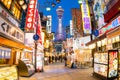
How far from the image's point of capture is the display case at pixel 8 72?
976cm

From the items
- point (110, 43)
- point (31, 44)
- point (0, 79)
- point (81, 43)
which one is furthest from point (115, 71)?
point (81, 43)

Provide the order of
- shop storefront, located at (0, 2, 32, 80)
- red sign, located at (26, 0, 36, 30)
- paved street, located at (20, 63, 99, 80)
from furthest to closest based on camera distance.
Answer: red sign, located at (26, 0, 36, 30)
paved street, located at (20, 63, 99, 80)
shop storefront, located at (0, 2, 32, 80)

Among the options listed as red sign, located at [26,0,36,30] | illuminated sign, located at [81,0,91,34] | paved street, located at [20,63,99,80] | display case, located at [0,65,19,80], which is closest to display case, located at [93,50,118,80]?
paved street, located at [20,63,99,80]

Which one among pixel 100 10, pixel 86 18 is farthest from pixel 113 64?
pixel 86 18

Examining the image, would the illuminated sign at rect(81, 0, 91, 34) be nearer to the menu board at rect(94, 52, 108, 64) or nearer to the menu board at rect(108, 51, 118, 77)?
the menu board at rect(94, 52, 108, 64)

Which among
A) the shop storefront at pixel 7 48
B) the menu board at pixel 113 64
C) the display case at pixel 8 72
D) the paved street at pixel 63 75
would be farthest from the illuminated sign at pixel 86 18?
the display case at pixel 8 72

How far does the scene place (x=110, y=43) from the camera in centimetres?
2055

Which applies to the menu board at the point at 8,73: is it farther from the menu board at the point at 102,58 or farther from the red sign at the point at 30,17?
the red sign at the point at 30,17

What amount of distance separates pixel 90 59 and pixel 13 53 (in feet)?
63.1

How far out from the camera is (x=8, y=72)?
10367mm

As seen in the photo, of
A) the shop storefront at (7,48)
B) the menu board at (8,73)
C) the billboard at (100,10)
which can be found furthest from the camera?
the billboard at (100,10)

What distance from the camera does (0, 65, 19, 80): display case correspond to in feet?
32.0

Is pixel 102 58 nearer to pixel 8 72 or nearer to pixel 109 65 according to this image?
pixel 109 65

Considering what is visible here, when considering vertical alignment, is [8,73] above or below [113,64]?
below
